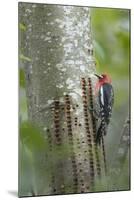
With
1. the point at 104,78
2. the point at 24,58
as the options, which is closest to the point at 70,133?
the point at 104,78

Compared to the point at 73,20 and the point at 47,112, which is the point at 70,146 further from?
the point at 73,20

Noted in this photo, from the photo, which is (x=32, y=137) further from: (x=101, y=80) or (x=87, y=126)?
(x=101, y=80)

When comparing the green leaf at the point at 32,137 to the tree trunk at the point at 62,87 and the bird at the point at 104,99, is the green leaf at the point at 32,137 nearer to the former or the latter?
the tree trunk at the point at 62,87

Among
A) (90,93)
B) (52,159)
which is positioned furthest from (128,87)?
(52,159)

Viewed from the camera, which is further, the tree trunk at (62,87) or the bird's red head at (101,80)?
the bird's red head at (101,80)

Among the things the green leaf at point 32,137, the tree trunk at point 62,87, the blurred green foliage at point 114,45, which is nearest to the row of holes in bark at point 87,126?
the tree trunk at point 62,87

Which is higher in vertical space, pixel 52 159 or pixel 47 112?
Result: pixel 47 112
